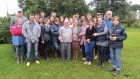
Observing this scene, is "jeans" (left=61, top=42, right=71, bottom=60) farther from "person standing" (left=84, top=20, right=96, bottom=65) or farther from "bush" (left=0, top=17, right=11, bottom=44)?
"bush" (left=0, top=17, right=11, bottom=44)

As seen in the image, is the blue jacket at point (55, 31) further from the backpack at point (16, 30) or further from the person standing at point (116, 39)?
the person standing at point (116, 39)

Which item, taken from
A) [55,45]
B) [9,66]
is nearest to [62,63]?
[55,45]

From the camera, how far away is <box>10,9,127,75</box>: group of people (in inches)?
364

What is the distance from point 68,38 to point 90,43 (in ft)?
3.52

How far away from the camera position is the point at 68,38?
35.2 ft

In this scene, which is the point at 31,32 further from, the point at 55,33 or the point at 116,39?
the point at 116,39

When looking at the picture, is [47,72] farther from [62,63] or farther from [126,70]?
[126,70]

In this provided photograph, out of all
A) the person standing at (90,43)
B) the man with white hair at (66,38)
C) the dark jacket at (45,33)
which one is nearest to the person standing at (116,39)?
the person standing at (90,43)

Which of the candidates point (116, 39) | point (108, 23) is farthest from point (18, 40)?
point (116, 39)

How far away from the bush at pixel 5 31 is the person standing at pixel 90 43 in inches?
210

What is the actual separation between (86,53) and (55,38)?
148 centimetres

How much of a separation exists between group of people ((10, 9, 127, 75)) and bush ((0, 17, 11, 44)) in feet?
10.3

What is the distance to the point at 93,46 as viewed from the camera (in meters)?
10.2

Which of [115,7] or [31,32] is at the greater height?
[115,7]
